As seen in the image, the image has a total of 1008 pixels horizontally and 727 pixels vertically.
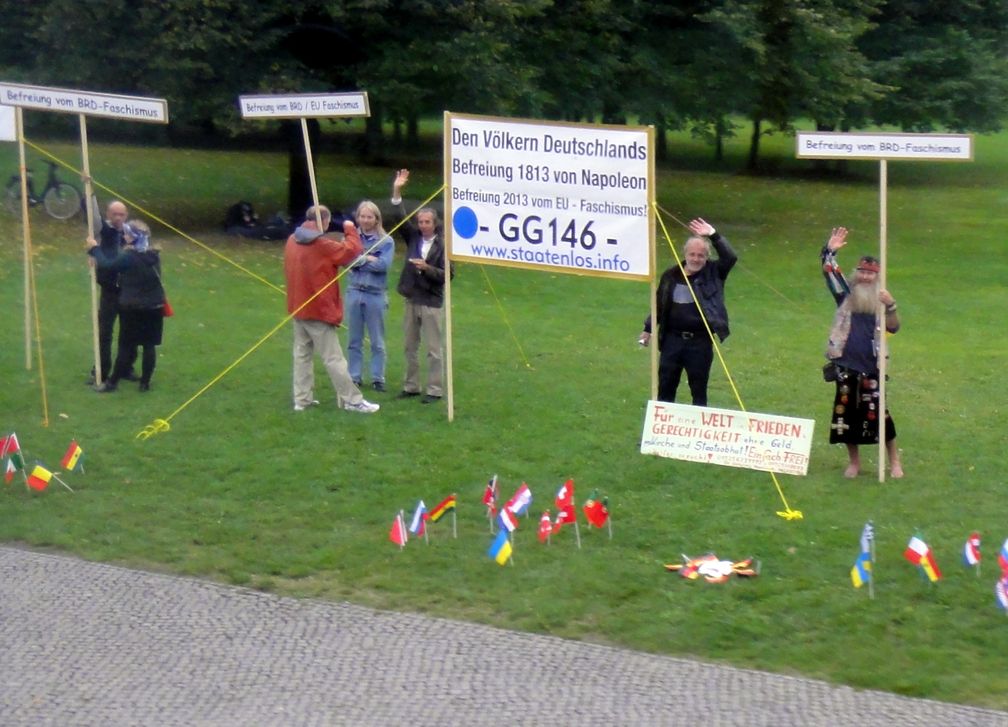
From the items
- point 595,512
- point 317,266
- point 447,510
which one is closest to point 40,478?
point 447,510

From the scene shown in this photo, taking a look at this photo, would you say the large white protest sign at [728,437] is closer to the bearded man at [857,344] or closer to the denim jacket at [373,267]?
the bearded man at [857,344]

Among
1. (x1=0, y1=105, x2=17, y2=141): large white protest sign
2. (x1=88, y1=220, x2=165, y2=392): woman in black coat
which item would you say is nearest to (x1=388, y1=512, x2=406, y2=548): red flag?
(x1=88, y1=220, x2=165, y2=392): woman in black coat

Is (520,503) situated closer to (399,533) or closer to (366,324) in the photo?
(399,533)

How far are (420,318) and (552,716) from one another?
6.52m

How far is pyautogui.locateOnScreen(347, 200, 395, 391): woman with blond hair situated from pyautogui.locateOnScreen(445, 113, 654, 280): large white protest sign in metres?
1.16

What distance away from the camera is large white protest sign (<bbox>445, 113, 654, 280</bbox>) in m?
10.3

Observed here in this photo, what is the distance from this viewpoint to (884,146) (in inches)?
371

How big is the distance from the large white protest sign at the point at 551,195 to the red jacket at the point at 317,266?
864 mm

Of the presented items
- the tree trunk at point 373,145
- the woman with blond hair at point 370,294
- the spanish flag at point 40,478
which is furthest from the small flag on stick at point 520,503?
the tree trunk at point 373,145

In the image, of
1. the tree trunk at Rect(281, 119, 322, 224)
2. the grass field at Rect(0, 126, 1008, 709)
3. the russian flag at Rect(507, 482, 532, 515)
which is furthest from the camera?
the tree trunk at Rect(281, 119, 322, 224)

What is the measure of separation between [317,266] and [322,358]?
78 cm

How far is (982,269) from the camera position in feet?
76.4

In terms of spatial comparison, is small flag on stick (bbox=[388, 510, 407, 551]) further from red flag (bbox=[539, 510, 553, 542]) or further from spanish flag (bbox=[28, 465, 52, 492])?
spanish flag (bbox=[28, 465, 52, 492])

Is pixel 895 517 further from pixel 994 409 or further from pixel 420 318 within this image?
pixel 420 318
